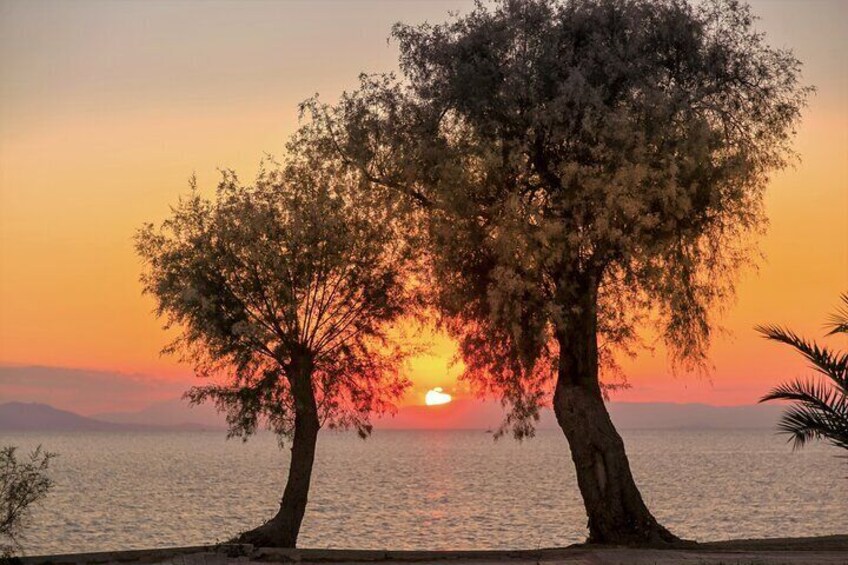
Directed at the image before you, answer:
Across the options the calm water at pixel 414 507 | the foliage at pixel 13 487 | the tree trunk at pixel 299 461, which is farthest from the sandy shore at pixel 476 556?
the calm water at pixel 414 507

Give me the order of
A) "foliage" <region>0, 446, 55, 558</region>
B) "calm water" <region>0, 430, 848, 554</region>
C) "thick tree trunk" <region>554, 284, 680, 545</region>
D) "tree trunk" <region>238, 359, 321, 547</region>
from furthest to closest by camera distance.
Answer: "calm water" <region>0, 430, 848, 554</region> → "tree trunk" <region>238, 359, 321, 547</region> → "thick tree trunk" <region>554, 284, 680, 545</region> → "foliage" <region>0, 446, 55, 558</region>

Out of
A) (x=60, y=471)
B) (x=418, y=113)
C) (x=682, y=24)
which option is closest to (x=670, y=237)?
(x=682, y=24)

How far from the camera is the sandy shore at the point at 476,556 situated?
26.5 metres

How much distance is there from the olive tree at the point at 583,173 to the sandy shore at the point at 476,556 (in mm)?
3447

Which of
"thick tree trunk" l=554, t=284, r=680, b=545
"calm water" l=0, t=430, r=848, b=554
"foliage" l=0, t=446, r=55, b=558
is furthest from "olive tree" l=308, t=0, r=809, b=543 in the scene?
"calm water" l=0, t=430, r=848, b=554

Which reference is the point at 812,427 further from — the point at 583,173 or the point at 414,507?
the point at 414,507

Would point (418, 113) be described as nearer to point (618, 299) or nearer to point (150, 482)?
point (618, 299)

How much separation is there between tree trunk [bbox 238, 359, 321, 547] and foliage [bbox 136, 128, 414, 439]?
0.48m

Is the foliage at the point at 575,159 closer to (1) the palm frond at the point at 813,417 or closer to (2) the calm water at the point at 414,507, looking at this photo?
(1) the palm frond at the point at 813,417

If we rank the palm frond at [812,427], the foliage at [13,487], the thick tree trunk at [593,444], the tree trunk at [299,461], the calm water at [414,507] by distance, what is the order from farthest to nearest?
the calm water at [414,507], the tree trunk at [299,461], the thick tree trunk at [593,444], the foliage at [13,487], the palm frond at [812,427]

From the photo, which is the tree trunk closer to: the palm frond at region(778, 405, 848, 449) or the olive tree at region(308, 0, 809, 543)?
the olive tree at region(308, 0, 809, 543)

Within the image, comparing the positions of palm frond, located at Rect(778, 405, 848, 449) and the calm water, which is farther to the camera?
the calm water

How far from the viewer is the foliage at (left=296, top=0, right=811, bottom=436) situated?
30609 mm

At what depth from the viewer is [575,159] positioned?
3153 centimetres
